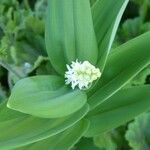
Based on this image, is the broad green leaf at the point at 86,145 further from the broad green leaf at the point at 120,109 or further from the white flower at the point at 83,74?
the white flower at the point at 83,74

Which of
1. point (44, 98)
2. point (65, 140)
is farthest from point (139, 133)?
point (44, 98)

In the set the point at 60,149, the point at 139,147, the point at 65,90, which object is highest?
the point at 65,90

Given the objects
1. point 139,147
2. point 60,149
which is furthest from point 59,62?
point 139,147

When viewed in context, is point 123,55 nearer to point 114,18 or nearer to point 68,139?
point 114,18

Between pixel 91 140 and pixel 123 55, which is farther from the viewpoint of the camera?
pixel 91 140

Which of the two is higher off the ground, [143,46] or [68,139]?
[143,46]

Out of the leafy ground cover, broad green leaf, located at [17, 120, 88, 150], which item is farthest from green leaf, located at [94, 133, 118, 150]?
broad green leaf, located at [17, 120, 88, 150]

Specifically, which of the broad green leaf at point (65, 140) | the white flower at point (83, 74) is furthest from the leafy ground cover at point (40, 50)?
the white flower at point (83, 74)

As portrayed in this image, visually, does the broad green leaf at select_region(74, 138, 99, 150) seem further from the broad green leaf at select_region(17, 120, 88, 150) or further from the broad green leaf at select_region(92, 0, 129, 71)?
the broad green leaf at select_region(92, 0, 129, 71)
